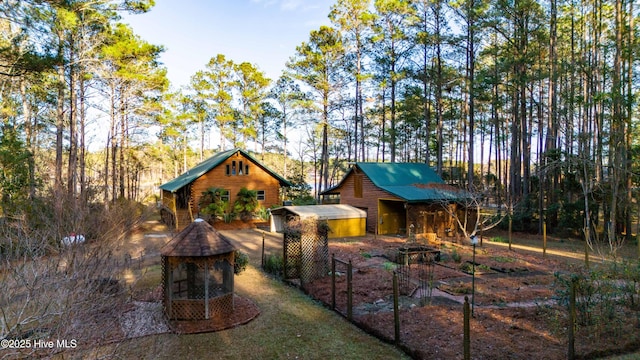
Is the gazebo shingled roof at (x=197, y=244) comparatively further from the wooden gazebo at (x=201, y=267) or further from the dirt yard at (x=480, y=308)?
the dirt yard at (x=480, y=308)

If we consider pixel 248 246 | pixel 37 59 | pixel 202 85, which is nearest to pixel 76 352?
pixel 37 59

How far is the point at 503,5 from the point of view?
1956 cm

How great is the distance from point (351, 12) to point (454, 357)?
85.3ft

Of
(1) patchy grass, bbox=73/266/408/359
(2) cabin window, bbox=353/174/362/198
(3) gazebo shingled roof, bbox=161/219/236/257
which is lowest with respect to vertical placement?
(1) patchy grass, bbox=73/266/408/359

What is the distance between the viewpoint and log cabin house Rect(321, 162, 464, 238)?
18792mm

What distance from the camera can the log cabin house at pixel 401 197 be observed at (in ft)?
61.7

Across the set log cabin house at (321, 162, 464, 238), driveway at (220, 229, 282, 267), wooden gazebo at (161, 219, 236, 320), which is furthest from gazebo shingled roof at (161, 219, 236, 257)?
log cabin house at (321, 162, 464, 238)

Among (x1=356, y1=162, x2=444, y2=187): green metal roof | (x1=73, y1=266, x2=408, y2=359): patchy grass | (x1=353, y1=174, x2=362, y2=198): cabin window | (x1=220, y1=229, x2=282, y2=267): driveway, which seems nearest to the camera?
(x1=73, y1=266, x2=408, y2=359): patchy grass

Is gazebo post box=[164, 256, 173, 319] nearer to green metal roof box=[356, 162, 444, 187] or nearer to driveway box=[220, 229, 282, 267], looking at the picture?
driveway box=[220, 229, 282, 267]

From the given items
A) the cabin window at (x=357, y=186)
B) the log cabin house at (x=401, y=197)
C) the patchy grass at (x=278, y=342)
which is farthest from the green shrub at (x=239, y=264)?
the cabin window at (x=357, y=186)

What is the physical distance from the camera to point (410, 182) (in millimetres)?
21516

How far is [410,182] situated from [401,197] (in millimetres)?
3389

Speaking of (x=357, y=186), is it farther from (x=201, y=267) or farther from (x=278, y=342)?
(x=278, y=342)

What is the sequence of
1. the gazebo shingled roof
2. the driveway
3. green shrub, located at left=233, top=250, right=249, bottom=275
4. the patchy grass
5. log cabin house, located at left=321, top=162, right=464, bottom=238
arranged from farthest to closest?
log cabin house, located at left=321, top=162, right=464, bottom=238, the driveway, green shrub, located at left=233, top=250, right=249, bottom=275, the gazebo shingled roof, the patchy grass
